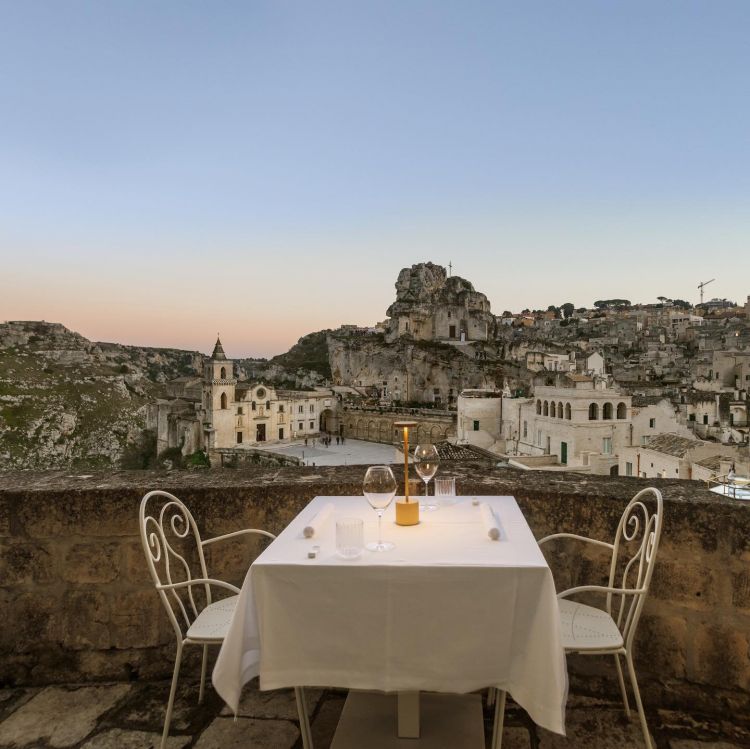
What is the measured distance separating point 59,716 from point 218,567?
98 centimetres

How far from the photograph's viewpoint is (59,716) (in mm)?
2508

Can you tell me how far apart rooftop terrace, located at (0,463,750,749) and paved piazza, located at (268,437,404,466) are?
32038 millimetres

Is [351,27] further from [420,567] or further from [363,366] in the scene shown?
[363,366]

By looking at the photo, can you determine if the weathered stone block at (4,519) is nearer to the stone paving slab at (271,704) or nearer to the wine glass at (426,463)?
the stone paving slab at (271,704)

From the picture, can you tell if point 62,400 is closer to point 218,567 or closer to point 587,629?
point 218,567

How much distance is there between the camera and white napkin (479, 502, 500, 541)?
1974 mm

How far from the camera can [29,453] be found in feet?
155

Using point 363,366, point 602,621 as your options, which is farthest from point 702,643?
point 363,366

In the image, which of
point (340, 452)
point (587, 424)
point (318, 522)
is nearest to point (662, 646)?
point (318, 522)

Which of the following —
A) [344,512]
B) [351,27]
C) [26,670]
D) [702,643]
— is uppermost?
[351,27]

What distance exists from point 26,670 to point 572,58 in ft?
54.0

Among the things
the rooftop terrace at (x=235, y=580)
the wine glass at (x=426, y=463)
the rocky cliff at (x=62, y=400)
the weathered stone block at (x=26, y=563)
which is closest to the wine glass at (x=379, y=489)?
the wine glass at (x=426, y=463)

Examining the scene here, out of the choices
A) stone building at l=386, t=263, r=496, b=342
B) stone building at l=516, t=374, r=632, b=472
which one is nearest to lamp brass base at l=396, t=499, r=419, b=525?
stone building at l=516, t=374, r=632, b=472

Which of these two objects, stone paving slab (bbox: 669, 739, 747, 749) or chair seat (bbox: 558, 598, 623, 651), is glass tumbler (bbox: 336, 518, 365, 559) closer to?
chair seat (bbox: 558, 598, 623, 651)
